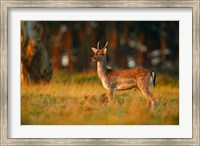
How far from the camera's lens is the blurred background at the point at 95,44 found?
10758 mm

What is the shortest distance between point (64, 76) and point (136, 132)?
1.52 m

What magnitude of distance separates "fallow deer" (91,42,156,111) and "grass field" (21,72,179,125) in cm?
9

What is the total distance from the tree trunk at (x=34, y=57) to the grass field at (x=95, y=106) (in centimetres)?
40

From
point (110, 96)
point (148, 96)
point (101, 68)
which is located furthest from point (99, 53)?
point (148, 96)

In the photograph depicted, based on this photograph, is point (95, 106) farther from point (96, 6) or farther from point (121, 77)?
point (96, 6)

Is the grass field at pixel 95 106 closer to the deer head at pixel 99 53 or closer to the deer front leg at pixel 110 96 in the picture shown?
the deer front leg at pixel 110 96

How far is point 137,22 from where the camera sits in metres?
10.6

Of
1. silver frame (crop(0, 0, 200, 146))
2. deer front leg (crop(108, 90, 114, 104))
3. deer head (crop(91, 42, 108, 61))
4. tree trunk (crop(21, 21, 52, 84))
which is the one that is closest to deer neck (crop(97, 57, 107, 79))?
deer head (crop(91, 42, 108, 61))

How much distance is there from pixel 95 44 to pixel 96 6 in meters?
0.70

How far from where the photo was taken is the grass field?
414 inches

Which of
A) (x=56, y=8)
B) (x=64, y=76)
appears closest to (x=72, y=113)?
(x=64, y=76)

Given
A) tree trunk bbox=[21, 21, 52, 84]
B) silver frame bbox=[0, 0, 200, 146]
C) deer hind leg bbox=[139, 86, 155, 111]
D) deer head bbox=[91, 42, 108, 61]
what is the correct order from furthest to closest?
tree trunk bbox=[21, 21, 52, 84]
deer head bbox=[91, 42, 108, 61]
deer hind leg bbox=[139, 86, 155, 111]
silver frame bbox=[0, 0, 200, 146]

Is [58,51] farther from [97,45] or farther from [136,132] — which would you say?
[136,132]

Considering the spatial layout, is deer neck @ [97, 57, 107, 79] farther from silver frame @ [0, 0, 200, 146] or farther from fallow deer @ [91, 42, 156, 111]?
silver frame @ [0, 0, 200, 146]
